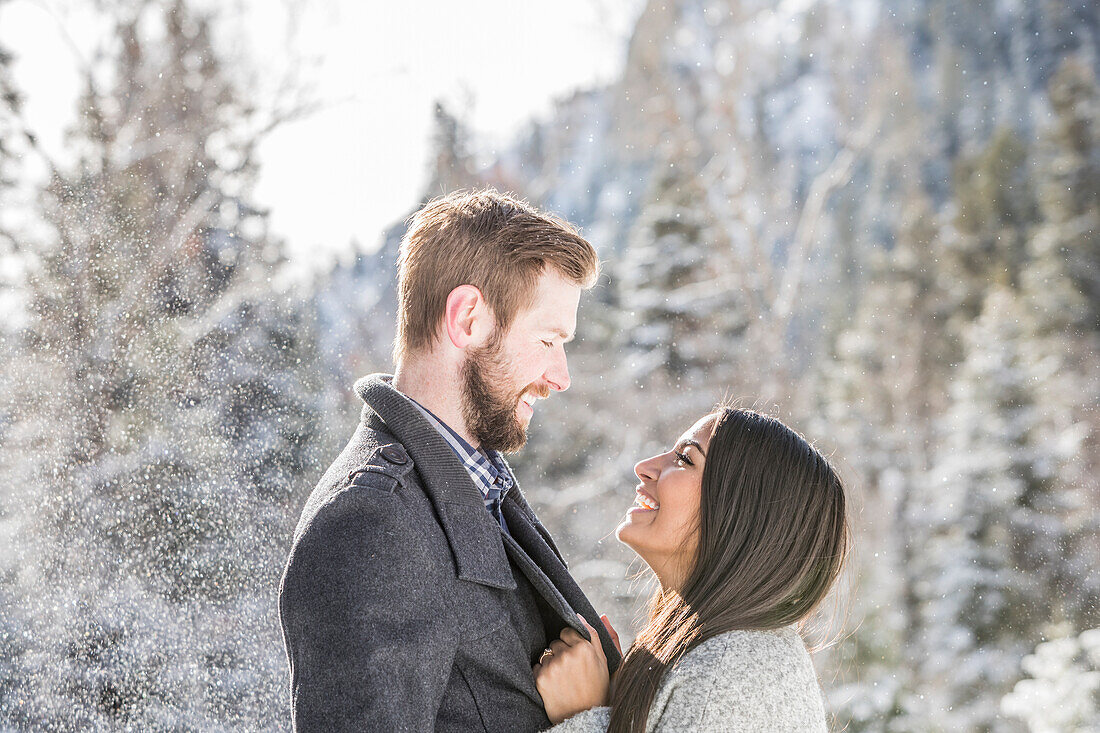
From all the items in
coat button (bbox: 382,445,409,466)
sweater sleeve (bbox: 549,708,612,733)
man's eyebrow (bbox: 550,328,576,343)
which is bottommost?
sweater sleeve (bbox: 549,708,612,733)

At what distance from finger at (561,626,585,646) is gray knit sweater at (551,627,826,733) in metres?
0.10

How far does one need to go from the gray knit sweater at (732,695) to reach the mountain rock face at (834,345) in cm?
351

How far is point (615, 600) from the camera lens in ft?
22.0

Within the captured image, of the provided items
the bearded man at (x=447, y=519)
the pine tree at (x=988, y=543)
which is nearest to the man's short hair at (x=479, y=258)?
the bearded man at (x=447, y=519)

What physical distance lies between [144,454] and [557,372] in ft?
5.81

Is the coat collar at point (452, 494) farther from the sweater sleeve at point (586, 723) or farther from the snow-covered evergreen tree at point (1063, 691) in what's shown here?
the snow-covered evergreen tree at point (1063, 691)

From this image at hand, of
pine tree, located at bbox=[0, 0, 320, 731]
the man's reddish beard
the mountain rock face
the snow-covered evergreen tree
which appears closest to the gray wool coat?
the man's reddish beard

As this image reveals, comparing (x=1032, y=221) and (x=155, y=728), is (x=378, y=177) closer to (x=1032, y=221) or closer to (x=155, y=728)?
(x=155, y=728)

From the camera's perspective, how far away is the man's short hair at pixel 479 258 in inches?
50.8

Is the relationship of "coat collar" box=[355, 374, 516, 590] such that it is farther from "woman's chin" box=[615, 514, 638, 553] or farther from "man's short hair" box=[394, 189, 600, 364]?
"woman's chin" box=[615, 514, 638, 553]

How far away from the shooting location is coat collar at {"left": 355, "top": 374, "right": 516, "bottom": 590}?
1140 mm

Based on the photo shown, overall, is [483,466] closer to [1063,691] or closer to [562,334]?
[562,334]

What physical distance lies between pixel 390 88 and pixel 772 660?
383 centimetres

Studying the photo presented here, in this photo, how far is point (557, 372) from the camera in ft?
4.48
